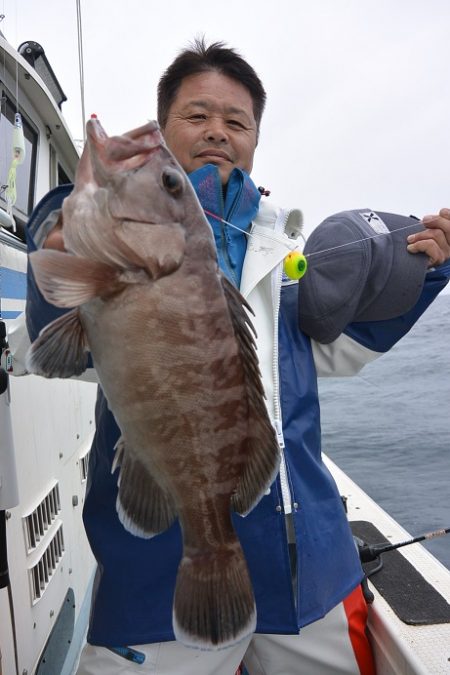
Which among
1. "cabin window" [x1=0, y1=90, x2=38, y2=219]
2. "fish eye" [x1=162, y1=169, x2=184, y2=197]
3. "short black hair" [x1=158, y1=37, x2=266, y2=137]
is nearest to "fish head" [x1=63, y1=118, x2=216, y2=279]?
"fish eye" [x1=162, y1=169, x2=184, y2=197]

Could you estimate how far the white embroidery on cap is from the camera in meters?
2.13

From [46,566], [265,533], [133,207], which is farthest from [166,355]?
[46,566]

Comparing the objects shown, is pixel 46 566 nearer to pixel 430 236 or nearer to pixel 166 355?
pixel 166 355

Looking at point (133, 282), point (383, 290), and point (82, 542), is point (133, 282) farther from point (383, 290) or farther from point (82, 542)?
point (82, 542)

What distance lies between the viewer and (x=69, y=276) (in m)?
1.28

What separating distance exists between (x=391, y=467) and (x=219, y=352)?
7576 mm

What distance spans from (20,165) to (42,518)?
225 cm

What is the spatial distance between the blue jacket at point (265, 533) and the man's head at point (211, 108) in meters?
0.16

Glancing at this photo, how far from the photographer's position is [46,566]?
2.79 meters

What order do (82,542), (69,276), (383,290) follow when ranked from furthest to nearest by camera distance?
(82,542), (383,290), (69,276)

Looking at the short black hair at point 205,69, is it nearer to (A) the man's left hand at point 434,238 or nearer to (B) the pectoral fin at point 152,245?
(A) the man's left hand at point 434,238

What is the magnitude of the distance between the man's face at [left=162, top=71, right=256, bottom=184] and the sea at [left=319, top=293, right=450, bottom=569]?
4613 mm

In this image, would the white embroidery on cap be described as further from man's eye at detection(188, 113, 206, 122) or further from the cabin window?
the cabin window

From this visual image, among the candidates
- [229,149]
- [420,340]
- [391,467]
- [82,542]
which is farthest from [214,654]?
[420,340]
